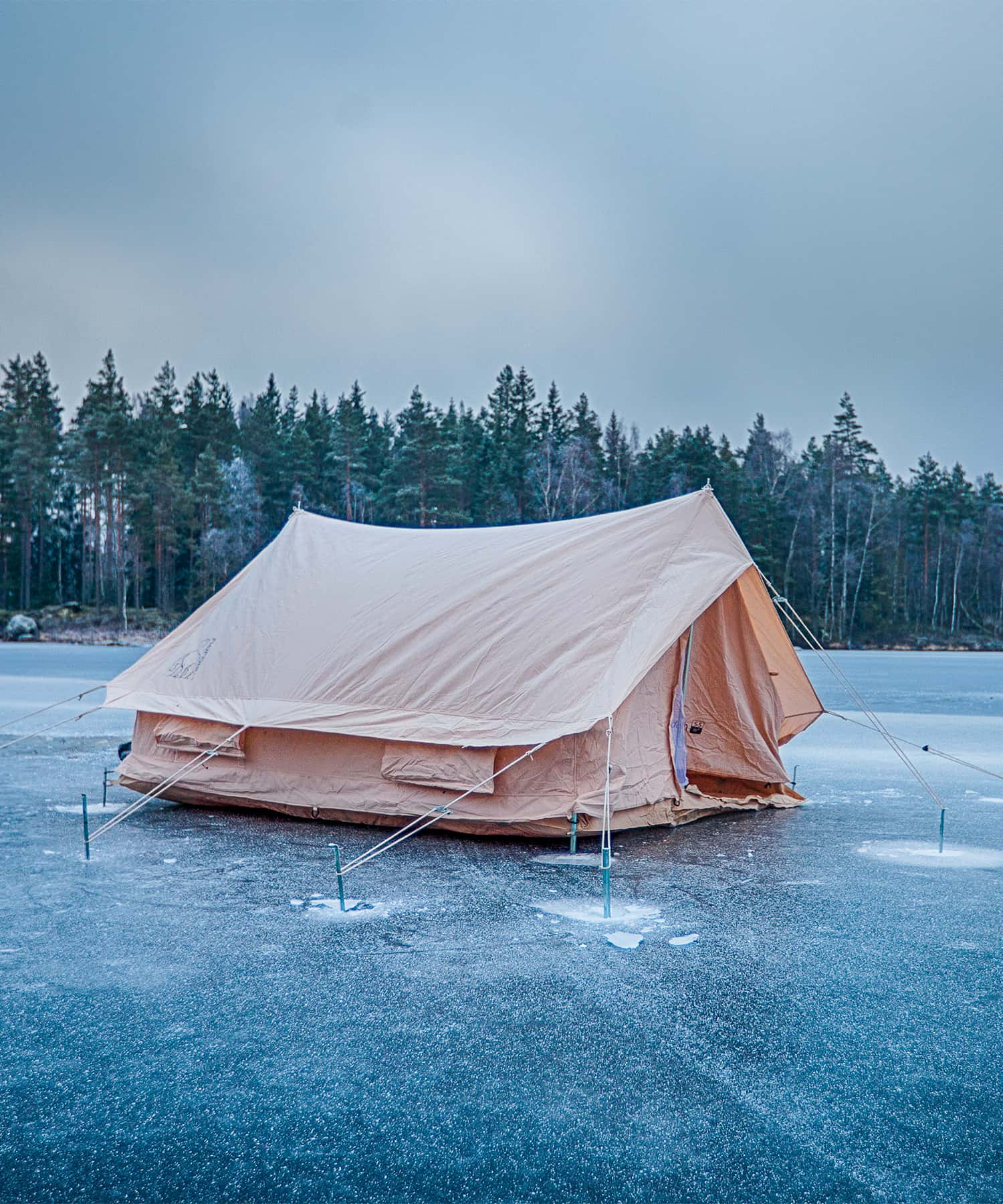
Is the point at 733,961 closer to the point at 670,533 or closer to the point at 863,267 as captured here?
the point at 670,533

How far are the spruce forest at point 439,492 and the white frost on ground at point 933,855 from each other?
3728 centimetres

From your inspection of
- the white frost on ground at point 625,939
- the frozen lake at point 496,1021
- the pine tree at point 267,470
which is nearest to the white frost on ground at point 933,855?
the frozen lake at point 496,1021

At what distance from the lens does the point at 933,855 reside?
680 cm

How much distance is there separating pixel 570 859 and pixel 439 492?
3859 centimetres

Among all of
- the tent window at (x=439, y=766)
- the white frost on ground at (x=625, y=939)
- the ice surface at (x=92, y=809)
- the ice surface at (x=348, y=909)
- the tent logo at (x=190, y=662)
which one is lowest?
the ice surface at (x=92, y=809)

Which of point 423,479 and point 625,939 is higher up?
point 423,479

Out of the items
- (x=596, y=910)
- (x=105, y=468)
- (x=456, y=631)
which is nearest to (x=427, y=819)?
(x=456, y=631)

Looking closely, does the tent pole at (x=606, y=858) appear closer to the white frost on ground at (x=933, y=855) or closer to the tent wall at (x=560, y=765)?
the tent wall at (x=560, y=765)

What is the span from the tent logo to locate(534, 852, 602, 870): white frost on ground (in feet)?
11.9

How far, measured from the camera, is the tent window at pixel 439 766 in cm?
659

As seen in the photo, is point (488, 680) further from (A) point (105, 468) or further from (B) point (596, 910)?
(A) point (105, 468)

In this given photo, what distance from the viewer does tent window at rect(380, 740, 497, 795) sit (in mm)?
6586

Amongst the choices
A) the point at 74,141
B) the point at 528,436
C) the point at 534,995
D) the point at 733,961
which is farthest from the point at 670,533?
the point at 528,436

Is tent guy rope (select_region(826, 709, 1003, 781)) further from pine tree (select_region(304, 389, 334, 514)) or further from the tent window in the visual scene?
pine tree (select_region(304, 389, 334, 514))
